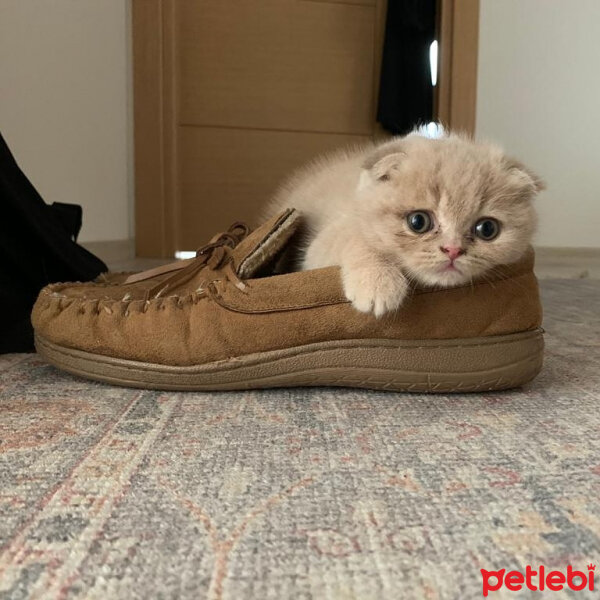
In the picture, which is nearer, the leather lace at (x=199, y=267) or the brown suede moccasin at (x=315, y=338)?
the brown suede moccasin at (x=315, y=338)

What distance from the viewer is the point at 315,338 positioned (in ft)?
2.96

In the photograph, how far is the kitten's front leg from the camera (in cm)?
86

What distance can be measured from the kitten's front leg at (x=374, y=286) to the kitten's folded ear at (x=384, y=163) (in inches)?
5.6

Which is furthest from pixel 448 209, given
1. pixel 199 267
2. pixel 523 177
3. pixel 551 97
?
pixel 551 97

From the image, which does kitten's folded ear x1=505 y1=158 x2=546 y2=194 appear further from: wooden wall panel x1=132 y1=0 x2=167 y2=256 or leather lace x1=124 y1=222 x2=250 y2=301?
wooden wall panel x1=132 y1=0 x2=167 y2=256

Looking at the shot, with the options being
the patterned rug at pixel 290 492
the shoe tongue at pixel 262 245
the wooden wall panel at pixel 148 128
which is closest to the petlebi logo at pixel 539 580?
the patterned rug at pixel 290 492

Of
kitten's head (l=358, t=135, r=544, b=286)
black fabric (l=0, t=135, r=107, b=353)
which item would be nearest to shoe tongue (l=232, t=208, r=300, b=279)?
kitten's head (l=358, t=135, r=544, b=286)

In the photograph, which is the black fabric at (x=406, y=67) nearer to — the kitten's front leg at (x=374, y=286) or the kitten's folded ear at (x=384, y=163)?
the kitten's folded ear at (x=384, y=163)

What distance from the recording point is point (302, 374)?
916 mm

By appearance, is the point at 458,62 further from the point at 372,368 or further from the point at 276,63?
the point at 372,368

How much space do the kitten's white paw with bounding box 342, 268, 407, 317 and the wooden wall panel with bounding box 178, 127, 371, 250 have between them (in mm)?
2197

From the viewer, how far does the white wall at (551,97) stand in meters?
2.89

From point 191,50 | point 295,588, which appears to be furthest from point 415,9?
point 295,588

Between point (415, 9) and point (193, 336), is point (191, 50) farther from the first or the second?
point (193, 336)
